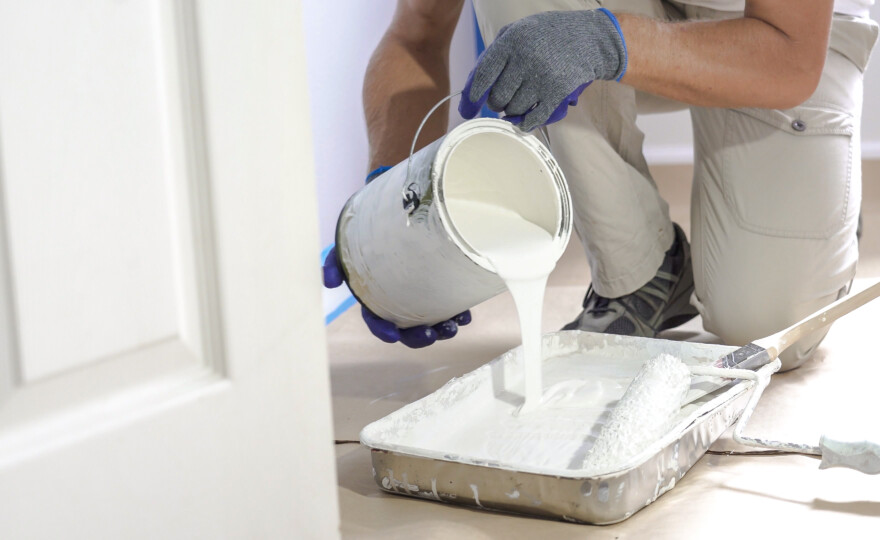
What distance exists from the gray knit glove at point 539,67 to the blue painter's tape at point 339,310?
108 cm

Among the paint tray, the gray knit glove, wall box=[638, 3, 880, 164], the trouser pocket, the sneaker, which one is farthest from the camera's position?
wall box=[638, 3, 880, 164]

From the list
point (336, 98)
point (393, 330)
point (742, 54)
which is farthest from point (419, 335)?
point (336, 98)

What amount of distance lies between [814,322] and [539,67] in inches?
22.9

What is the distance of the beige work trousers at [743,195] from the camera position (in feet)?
5.54

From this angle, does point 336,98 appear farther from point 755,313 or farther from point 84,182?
point 84,182

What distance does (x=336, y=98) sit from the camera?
236 cm

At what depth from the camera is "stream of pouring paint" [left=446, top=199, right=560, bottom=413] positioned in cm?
122

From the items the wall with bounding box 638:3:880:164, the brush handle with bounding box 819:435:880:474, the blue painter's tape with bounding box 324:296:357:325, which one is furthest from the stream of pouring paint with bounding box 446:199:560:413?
the wall with bounding box 638:3:880:164

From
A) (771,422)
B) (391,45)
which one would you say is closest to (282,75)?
(771,422)

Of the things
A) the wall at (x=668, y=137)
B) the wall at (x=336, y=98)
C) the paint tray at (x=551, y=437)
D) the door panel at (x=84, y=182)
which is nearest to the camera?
the door panel at (x=84, y=182)

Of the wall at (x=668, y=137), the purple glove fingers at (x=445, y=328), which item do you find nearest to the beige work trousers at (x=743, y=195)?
the purple glove fingers at (x=445, y=328)

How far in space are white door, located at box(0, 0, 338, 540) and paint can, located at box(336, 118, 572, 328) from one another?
0.39 m

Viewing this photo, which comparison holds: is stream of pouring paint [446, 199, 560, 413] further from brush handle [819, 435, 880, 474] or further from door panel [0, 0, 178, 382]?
door panel [0, 0, 178, 382]

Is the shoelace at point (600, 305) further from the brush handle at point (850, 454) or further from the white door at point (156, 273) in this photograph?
the white door at point (156, 273)
